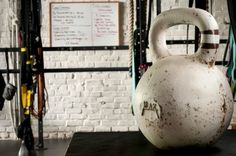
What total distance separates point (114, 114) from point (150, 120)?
12.3 feet

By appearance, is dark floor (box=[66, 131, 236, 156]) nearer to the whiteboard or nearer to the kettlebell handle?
the kettlebell handle

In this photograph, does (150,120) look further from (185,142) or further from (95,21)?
(95,21)

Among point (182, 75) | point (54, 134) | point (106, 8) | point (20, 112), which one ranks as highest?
point (106, 8)

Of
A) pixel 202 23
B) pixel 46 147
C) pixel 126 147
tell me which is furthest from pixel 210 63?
pixel 46 147

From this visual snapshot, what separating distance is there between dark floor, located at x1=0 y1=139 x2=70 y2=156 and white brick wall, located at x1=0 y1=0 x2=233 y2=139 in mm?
163

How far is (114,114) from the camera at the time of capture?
15.7 feet

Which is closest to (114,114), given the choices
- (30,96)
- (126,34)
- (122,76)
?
(122,76)

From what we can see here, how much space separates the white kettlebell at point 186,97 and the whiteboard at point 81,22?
3589 mm

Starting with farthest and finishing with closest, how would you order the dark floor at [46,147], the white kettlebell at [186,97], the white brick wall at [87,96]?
the white brick wall at [87,96] < the dark floor at [46,147] < the white kettlebell at [186,97]

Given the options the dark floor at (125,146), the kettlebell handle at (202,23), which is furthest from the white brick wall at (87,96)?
the kettlebell handle at (202,23)

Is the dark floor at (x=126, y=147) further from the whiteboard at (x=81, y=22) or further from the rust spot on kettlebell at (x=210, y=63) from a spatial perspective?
the whiteboard at (x=81, y=22)

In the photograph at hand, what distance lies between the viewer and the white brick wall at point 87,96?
475cm

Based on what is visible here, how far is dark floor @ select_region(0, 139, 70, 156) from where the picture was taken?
4.06 metres

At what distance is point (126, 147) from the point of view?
3.60 ft
